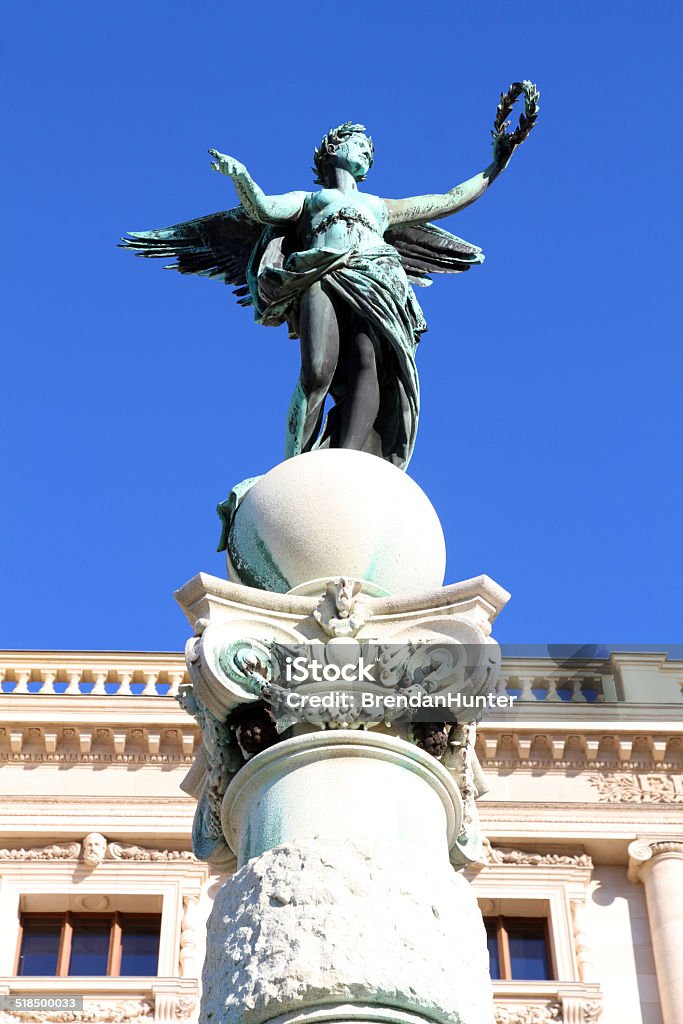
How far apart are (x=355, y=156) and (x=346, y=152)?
41mm

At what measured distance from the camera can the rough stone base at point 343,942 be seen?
4184 millimetres

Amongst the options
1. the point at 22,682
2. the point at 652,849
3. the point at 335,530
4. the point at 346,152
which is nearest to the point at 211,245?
the point at 346,152

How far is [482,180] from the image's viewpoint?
7.32 meters

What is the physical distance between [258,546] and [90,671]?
52.6 feet

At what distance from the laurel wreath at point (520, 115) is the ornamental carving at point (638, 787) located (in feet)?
48.0

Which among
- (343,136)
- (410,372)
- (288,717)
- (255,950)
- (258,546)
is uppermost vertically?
(343,136)


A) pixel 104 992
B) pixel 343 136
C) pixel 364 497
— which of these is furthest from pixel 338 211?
pixel 104 992

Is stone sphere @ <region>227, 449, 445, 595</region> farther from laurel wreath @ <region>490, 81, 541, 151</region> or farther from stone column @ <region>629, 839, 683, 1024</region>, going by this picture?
stone column @ <region>629, 839, 683, 1024</region>

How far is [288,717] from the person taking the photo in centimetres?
480

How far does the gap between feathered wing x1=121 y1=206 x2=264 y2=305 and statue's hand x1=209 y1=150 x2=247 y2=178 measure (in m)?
0.73

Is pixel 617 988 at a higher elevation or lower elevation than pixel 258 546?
higher

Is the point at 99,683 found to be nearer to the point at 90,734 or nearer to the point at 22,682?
the point at 90,734

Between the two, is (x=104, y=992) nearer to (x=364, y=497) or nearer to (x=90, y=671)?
(x=90, y=671)

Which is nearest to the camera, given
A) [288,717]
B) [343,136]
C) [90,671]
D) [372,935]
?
[372,935]
